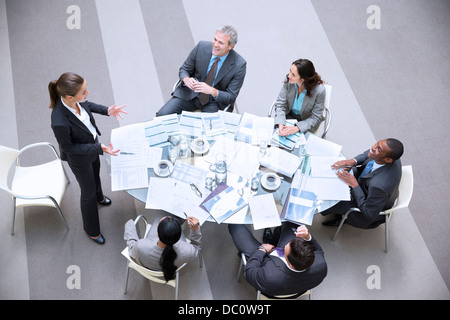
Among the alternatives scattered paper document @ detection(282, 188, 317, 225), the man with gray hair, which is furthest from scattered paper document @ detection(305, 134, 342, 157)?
the man with gray hair

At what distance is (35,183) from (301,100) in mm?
2764

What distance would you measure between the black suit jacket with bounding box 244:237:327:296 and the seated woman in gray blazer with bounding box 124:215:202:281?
1.79 ft

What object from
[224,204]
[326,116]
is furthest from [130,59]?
[224,204]

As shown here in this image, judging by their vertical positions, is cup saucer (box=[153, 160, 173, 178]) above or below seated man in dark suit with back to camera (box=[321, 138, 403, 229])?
above

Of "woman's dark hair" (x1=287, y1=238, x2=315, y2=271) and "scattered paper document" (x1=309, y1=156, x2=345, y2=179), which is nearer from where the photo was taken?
"woman's dark hair" (x1=287, y1=238, x2=315, y2=271)

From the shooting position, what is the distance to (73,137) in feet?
10.2

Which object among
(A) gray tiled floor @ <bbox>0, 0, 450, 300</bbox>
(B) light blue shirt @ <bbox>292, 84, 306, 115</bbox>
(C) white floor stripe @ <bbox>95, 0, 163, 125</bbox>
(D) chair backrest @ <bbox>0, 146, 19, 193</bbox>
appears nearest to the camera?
(D) chair backrest @ <bbox>0, 146, 19, 193</bbox>

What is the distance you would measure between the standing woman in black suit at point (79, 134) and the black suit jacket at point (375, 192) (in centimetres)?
226

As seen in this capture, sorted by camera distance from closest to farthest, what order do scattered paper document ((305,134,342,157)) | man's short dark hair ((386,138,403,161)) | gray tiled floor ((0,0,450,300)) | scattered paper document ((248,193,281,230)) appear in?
scattered paper document ((248,193,281,230))
man's short dark hair ((386,138,403,161))
scattered paper document ((305,134,342,157))
gray tiled floor ((0,0,450,300))

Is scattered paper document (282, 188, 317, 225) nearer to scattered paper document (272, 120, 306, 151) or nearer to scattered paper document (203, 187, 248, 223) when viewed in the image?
scattered paper document (203, 187, 248, 223)

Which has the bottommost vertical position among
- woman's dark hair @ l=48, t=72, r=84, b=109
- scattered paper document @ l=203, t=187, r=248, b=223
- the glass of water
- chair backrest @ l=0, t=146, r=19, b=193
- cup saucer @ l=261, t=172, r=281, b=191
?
scattered paper document @ l=203, t=187, r=248, b=223

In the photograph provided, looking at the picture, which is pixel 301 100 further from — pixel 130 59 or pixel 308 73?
pixel 130 59

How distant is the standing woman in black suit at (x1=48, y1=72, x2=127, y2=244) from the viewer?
2883 mm

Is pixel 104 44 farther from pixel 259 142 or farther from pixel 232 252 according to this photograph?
pixel 232 252
